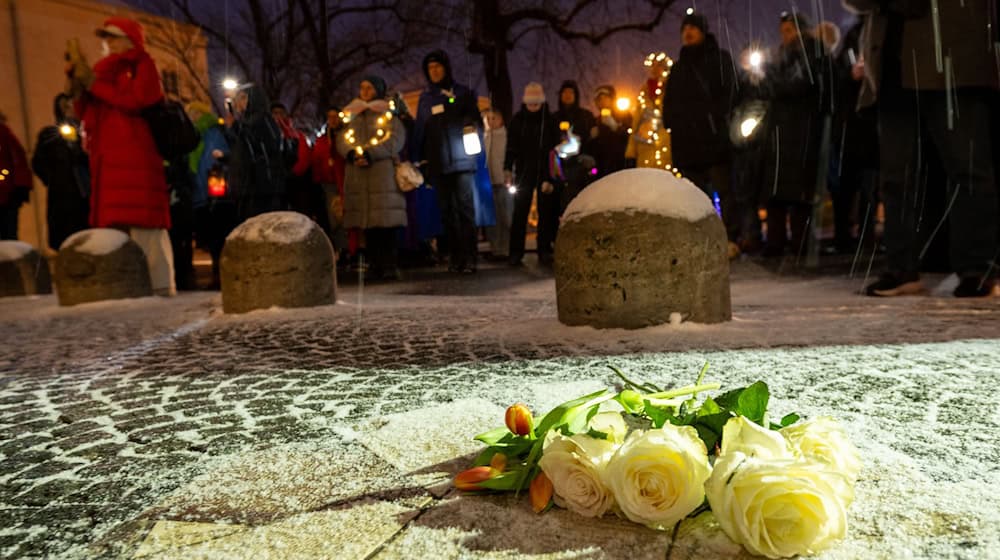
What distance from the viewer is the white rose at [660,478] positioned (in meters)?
1.29

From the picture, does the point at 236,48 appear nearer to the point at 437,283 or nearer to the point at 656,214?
the point at 437,283

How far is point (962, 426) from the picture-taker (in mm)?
2012

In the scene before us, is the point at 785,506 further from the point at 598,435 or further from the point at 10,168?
Result: the point at 10,168

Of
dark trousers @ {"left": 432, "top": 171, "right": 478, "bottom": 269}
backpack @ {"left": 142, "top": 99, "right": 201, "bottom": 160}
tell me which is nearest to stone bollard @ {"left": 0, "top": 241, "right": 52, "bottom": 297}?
backpack @ {"left": 142, "top": 99, "right": 201, "bottom": 160}

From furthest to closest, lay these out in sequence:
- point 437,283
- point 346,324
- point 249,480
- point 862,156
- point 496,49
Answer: point 496,49
point 862,156
point 437,283
point 346,324
point 249,480

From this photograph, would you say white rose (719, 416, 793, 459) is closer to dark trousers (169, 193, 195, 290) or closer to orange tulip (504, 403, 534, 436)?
orange tulip (504, 403, 534, 436)

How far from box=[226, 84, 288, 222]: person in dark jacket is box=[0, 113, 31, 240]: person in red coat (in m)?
3.59

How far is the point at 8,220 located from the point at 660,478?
462 inches

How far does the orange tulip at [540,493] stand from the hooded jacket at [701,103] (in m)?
6.16

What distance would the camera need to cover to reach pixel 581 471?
143 centimetres

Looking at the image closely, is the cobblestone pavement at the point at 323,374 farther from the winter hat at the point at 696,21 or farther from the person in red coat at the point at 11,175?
the person in red coat at the point at 11,175

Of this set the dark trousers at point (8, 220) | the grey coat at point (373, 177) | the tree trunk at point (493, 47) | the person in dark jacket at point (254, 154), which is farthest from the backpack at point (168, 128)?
the tree trunk at point (493, 47)

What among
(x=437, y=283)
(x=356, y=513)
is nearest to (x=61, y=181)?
(x=437, y=283)

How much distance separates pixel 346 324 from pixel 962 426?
3.70 metres
